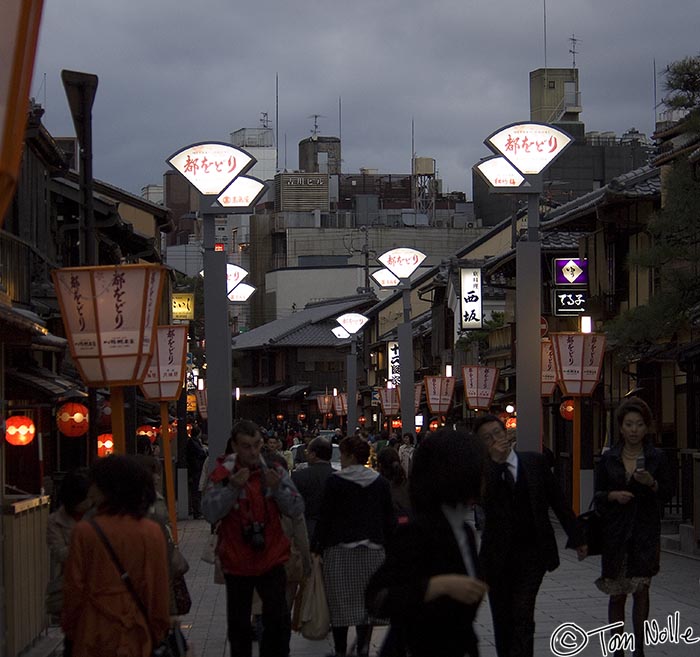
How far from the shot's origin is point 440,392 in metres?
38.2

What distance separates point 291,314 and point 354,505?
86419 millimetres

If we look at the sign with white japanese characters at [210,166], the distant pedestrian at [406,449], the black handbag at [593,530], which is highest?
the sign with white japanese characters at [210,166]

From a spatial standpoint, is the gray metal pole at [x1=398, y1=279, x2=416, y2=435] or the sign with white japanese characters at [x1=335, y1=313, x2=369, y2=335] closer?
the gray metal pole at [x1=398, y1=279, x2=416, y2=435]

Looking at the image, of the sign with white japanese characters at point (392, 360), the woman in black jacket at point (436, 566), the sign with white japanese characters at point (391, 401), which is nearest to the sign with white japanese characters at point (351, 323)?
the sign with white japanese characters at point (392, 360)

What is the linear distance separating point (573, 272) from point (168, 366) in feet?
53.1

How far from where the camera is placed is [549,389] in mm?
28891

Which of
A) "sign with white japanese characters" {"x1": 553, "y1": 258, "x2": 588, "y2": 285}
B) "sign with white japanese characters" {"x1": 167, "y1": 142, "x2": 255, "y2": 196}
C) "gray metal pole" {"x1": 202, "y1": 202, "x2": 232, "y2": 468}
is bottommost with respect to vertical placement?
"gray metal pole" {"x1": 202, "y1": 202, "x2": 232, "y2": 468}

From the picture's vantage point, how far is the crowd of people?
17.4 ft

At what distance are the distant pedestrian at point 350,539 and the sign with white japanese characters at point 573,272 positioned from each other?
24535mm

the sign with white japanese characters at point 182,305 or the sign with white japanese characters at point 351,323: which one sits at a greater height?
the sign with white japanese characters at point 182,305

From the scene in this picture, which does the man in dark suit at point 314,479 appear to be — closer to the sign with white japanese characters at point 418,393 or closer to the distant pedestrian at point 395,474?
the distant pedestrian at point 395,474

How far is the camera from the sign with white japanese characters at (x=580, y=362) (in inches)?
822

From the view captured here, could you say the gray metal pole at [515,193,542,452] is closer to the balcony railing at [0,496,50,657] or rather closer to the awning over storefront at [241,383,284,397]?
the balcony railing at [0,496,50,657]

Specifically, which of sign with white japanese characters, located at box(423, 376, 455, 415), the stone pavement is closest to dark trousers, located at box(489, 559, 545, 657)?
the stone pavement
